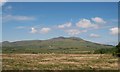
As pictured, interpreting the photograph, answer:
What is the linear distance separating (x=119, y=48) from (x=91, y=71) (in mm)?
43845

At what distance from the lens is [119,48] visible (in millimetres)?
68938

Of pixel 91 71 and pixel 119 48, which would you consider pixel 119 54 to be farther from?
pixel 91 71

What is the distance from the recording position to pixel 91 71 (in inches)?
1046

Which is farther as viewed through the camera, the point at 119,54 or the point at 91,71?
the point at 119,54

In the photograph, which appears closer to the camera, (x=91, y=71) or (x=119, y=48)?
(x=91, y=71)

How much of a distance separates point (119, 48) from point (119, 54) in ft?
9.71

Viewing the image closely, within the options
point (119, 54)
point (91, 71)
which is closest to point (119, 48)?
point (119, 54)

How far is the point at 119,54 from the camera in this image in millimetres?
66312

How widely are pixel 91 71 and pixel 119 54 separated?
41.2 meters
